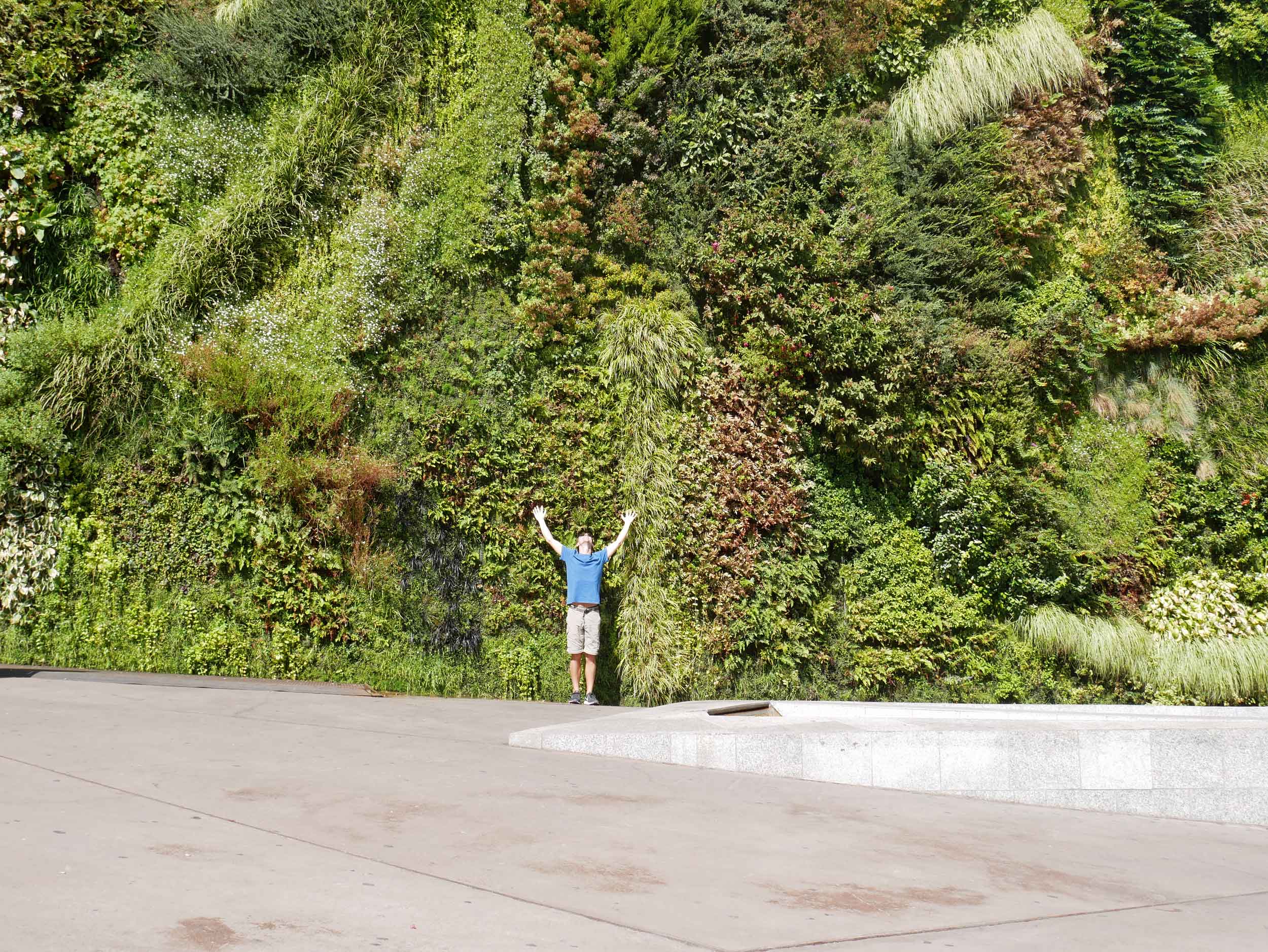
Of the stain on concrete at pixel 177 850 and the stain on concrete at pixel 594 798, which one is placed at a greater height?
the stain on concrete at pixel 177 850

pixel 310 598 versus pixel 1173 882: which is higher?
pixel 310 598

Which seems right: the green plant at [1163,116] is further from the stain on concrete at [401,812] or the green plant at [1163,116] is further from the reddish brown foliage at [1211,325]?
the stain on concrete at [401,812]

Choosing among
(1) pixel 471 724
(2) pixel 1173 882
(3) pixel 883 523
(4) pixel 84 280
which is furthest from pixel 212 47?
(2) pixel 1173 882

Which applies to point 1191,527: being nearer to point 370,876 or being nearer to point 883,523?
point 883,523

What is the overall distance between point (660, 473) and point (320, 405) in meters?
3.64

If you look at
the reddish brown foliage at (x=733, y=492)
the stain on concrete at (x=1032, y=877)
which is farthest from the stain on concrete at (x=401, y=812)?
the reddish brown foliage at (x=733, y=492)

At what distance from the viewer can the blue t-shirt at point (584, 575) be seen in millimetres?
10117

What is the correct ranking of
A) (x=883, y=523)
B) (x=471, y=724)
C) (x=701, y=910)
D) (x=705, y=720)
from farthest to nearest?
(x=883, y=523) → (x=471, y=724) → (x=705, y=720) → (x=701, y=910)

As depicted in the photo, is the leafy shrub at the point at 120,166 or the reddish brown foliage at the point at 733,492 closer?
the reddish brown foliage at the point at 733,492

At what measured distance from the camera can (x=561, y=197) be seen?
1127 centimetres

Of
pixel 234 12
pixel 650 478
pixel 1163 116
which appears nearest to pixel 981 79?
pixel 1163 116

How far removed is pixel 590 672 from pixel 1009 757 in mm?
4354

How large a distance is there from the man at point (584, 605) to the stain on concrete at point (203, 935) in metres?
6.78

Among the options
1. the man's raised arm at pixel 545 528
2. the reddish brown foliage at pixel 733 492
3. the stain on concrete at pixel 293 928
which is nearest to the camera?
the stain on concrete at pixel 293 928
